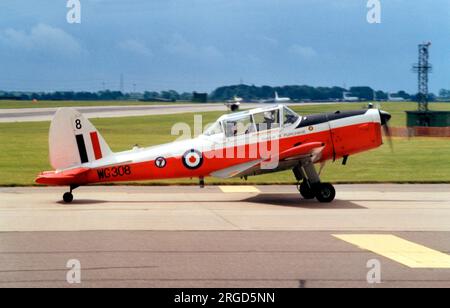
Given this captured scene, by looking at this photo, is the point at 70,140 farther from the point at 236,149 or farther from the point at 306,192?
the point at 306,192

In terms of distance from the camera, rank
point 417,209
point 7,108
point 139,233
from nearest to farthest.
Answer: point 139,233 → point 417,209 → point 7,108

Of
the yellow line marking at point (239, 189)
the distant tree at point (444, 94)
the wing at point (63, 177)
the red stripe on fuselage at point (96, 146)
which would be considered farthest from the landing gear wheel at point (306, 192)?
the distant tree at point (444, 94)

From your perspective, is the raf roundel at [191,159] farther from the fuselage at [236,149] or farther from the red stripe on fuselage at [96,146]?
the red stripe on fuselage at [96,146]

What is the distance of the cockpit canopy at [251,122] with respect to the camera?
17.6 metres

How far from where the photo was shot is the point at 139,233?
1228 cm

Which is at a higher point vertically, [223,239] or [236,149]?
[236,149]

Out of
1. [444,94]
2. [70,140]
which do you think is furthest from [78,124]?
[444,94]

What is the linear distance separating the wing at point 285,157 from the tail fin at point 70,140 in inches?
125

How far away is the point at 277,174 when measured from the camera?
26047 mm

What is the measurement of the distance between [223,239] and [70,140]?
681cm

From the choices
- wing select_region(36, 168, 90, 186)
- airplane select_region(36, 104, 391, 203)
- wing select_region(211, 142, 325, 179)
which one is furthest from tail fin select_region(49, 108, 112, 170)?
wing select_region(211, 142, 325, 179)
